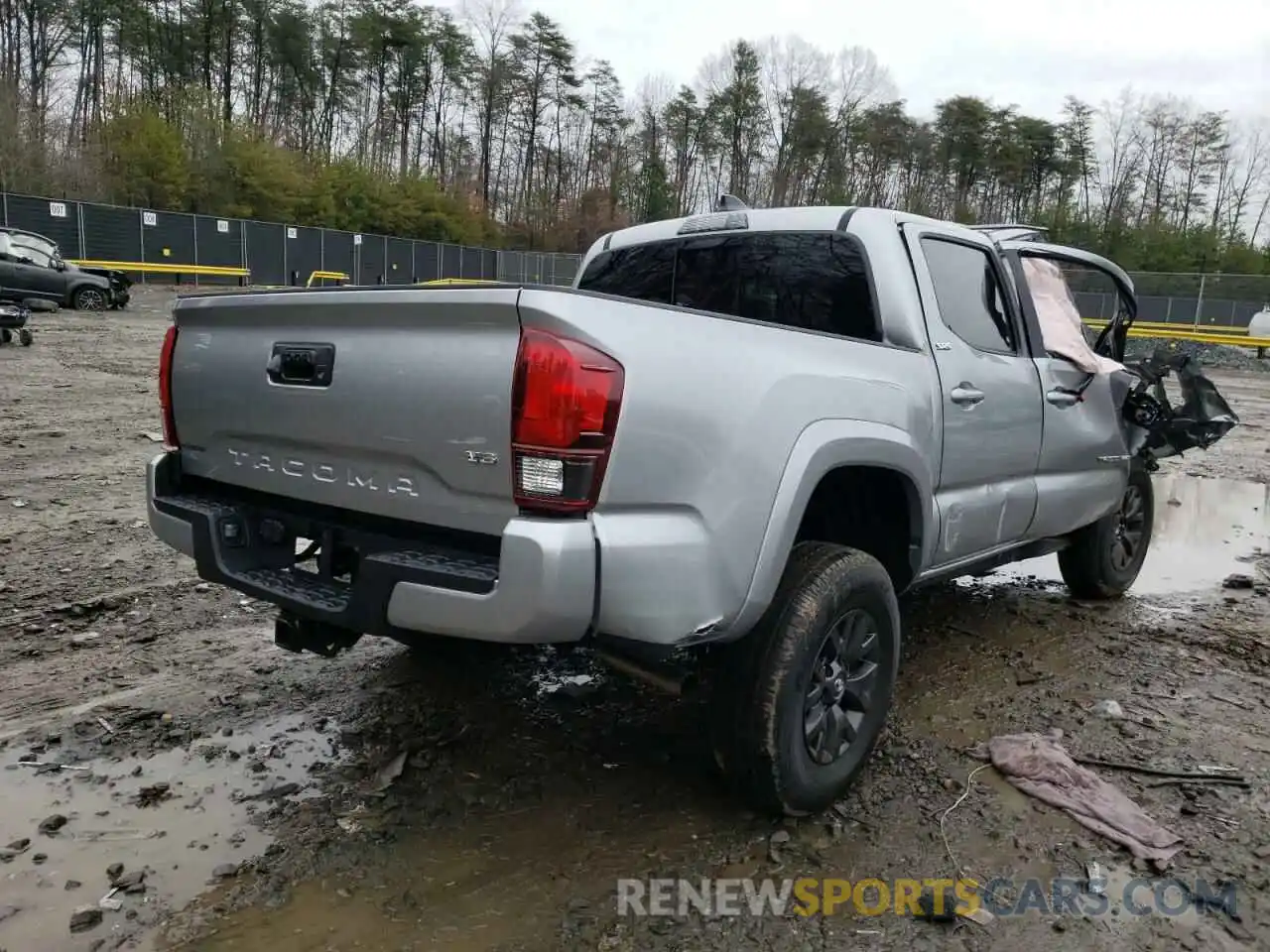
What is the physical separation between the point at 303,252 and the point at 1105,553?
36.8 metres

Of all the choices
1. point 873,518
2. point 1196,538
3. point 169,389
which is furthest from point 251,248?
point 873,518

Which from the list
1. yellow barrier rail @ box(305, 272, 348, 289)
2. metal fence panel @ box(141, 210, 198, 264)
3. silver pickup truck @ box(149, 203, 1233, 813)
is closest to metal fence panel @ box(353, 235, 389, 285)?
yellow barrier rail @ box(305, 272, 348, 289)

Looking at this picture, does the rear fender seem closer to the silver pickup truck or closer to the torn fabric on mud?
the silver pickup truck

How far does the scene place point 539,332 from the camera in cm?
227

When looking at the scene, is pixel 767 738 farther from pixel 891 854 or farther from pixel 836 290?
pixel 836 290

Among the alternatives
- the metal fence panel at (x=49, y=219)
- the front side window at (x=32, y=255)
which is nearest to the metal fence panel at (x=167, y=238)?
the metal fence panel at (x=49, y=219)

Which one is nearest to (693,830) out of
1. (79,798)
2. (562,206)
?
(79,798)

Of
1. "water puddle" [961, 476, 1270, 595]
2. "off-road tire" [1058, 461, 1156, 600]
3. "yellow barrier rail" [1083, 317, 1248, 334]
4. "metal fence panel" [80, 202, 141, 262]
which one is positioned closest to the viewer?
"off-road tire" [1058, 461, 1156, 600]

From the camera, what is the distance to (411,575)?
2400mm

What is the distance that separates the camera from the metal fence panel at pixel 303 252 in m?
36.4

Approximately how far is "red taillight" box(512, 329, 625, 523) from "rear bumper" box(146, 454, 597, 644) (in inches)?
3.6

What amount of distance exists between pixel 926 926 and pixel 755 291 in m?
2.41

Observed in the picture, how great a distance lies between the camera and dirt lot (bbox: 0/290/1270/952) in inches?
97.0

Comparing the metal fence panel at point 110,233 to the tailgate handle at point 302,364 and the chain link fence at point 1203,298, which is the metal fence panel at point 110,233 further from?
the chain link fence at point 1203,298
